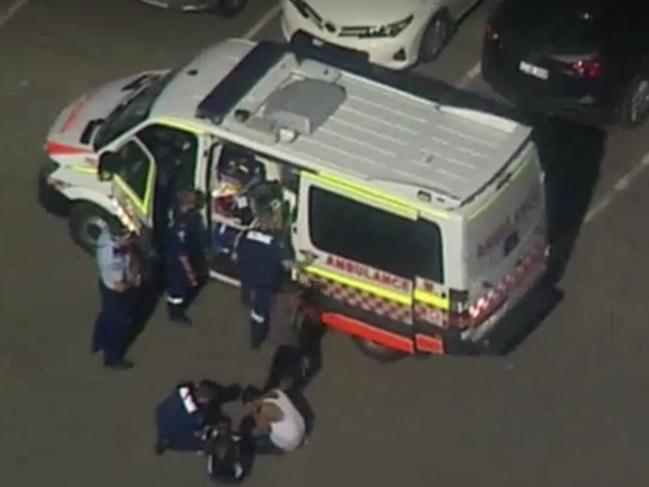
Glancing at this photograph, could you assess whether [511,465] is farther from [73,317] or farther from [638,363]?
[73,317]

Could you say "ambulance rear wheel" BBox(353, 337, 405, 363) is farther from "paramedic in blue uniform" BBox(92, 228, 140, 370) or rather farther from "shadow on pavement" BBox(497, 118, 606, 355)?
"paramedic in blue uniform" BBox(92, 228, 140, 370)

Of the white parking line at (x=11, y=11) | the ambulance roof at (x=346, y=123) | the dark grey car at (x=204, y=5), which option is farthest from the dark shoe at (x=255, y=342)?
the white parking line at (x=11, y=11)

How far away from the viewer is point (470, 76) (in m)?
21.4

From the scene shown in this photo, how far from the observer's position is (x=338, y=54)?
1958 centimetres

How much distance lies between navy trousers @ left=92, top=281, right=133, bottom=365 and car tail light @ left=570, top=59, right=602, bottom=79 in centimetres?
488

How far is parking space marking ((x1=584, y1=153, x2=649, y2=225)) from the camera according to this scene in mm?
19750

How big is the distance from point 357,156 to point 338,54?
2296 millimetres

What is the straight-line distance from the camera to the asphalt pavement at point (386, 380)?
1753cm

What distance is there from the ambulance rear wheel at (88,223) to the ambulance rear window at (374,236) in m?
2.13

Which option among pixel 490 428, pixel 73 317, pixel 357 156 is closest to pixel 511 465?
pixel 490 428

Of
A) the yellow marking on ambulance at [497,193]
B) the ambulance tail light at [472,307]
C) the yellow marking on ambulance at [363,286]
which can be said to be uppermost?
the yellow marking on ambulance at [497,193]

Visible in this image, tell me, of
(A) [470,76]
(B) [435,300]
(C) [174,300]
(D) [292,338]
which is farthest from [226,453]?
(A) [470,76]

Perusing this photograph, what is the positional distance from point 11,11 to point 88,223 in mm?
4118

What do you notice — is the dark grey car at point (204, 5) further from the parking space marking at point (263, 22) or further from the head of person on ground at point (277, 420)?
the head of person on ground at point (277, 420)
